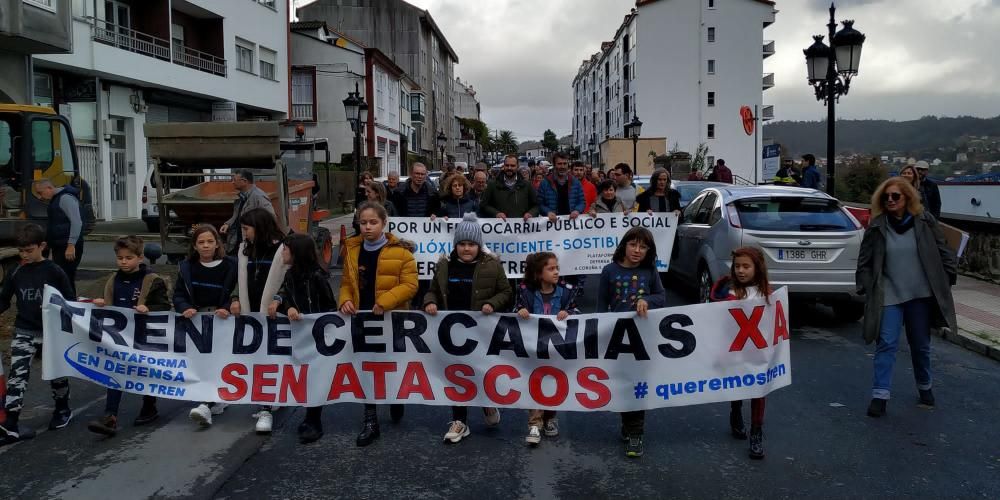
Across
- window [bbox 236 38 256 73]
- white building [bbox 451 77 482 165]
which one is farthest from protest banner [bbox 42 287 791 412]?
white building [bbox 451 77 482 165]

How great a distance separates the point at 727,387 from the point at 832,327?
16.1 ft

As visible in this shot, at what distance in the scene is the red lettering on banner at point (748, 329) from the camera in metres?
5.51

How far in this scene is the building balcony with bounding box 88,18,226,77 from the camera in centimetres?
2373

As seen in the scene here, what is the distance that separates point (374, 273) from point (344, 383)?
0.79m

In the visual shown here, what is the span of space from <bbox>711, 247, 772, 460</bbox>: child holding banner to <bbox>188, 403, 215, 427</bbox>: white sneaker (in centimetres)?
373

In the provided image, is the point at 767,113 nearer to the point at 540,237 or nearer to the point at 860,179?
the point at 860,179

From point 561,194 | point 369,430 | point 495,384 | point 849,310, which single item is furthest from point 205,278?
point 849,310

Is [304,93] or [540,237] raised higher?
[304,93]

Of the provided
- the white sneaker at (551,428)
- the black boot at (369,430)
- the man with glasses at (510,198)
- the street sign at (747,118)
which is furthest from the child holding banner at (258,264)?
the street sign at (747,118)

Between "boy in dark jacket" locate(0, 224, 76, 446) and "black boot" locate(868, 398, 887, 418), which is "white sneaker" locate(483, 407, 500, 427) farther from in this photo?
"boy in dark jacket" locate(0, 224, 76, 446)

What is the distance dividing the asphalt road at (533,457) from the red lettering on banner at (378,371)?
1.05ft

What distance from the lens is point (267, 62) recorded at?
34.6 meters

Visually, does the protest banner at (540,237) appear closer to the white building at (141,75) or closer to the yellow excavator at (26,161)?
the yellow excavator at (26,161)

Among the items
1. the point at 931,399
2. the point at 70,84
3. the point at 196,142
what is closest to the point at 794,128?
the point at 70,84
